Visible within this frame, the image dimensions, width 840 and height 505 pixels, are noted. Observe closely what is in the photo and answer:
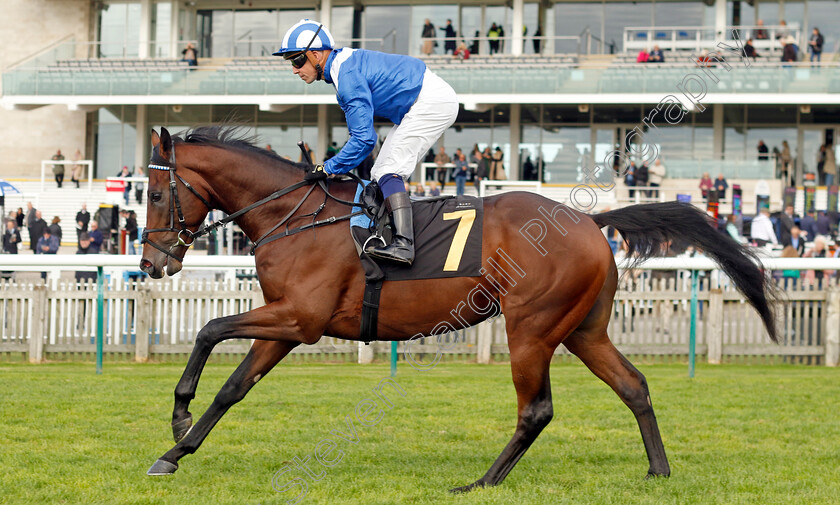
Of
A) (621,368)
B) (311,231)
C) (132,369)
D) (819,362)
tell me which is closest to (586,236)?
(621,368)

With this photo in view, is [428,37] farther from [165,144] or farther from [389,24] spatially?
[165,144]

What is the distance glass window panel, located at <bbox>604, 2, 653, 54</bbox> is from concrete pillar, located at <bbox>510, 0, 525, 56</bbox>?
2479 millimetres

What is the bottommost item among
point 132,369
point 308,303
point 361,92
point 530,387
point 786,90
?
point 132,369

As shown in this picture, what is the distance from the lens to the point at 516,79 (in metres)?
24.4

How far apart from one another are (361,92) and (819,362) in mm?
7585

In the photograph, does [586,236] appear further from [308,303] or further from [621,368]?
[308,303]

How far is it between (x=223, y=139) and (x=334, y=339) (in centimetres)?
485

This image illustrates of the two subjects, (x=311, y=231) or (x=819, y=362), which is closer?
(x=311, y=231)

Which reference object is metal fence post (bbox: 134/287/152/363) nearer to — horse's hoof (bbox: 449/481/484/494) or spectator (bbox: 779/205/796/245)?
horse's hoof (bbox: 449/481/484/494)

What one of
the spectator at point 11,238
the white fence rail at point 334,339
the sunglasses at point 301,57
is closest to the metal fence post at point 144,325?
the white fence rail at point 334,339

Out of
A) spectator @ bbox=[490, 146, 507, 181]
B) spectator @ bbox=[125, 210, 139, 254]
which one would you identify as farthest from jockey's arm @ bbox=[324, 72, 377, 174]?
spectator @ bbox=[490, 146, 507, 181]

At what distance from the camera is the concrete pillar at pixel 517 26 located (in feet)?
88.1

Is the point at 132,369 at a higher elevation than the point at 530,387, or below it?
below

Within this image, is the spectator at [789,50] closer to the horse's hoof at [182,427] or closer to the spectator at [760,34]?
the spectator at [760,34]
